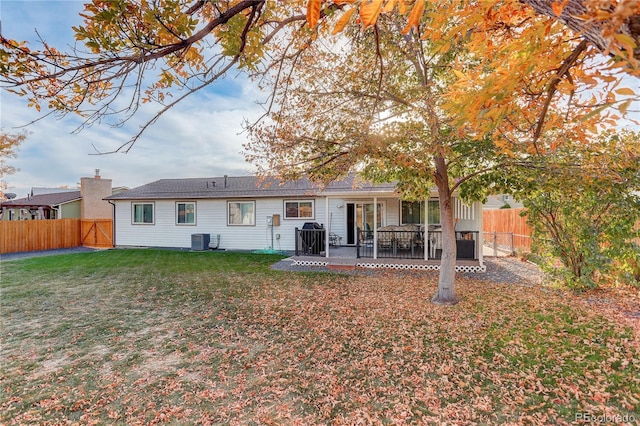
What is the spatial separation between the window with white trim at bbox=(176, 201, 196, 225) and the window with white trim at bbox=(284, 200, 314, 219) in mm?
5285

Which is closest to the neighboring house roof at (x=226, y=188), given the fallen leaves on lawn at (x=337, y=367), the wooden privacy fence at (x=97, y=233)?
the wooden privacy fence at (x=97, y=233)

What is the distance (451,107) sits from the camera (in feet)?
6.34

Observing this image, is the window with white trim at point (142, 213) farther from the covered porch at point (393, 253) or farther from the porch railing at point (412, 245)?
the porch railing at point (412, 245)

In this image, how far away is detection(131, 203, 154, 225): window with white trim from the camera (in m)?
16.9

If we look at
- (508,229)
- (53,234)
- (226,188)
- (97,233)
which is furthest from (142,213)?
(508,229)

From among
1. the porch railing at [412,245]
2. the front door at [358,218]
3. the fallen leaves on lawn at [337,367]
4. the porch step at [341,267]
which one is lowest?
the fallen leaves on lawn at [337,367]

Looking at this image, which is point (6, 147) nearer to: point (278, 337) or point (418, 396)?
point (278, 337)

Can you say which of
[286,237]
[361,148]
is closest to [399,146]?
[361,148]

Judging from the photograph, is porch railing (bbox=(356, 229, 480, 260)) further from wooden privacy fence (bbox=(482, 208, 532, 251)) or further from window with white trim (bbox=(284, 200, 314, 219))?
window with white trim (bbox=(284, 200, 314, 219))

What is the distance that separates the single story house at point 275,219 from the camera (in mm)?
12211

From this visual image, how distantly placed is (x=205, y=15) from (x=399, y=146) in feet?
12.0

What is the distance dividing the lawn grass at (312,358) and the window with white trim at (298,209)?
734 cm

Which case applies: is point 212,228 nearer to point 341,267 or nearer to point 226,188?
point 226,188

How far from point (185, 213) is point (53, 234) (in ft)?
26.2
